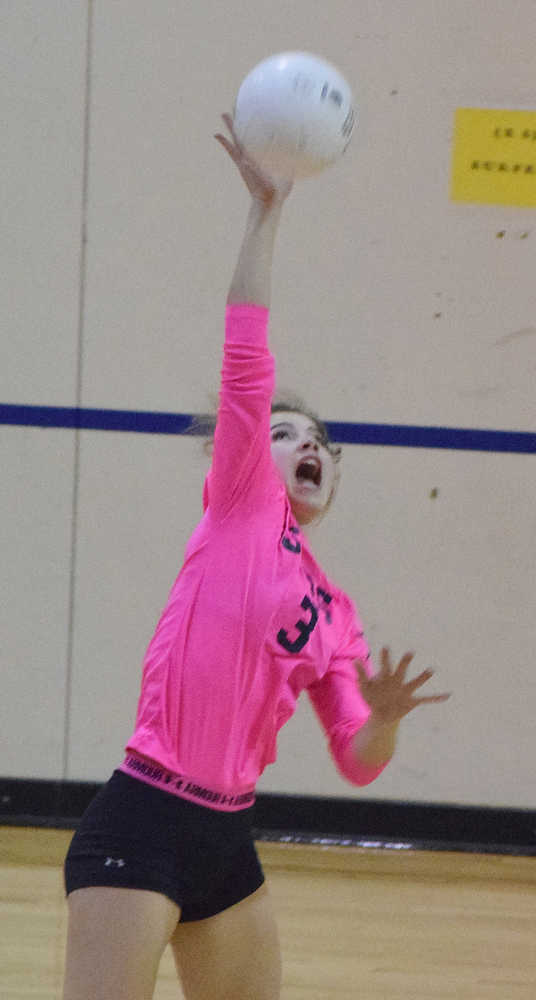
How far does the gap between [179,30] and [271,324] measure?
0.91 metres

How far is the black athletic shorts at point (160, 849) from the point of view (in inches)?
68.4

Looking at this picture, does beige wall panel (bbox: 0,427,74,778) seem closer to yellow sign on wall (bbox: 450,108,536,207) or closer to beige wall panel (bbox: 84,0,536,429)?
beige wall panel (bbox: 84,0,536,429)

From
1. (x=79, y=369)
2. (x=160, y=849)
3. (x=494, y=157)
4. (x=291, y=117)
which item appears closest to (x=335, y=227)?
(x=494, y=157)

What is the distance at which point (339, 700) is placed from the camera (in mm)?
2008

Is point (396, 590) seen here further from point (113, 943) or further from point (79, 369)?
point (113, 943)

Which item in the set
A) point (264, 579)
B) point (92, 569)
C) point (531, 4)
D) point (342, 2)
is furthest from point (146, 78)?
point (264, 579)

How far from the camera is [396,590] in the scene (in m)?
3.94

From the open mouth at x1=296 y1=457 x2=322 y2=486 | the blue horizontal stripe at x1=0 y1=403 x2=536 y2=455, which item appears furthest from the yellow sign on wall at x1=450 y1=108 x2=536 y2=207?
the open mouth at x1=296 y1=457 x2=322 y2=486

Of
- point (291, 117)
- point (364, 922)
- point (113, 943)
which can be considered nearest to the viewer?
point (113, 943)

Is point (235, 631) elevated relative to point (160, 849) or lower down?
elevated

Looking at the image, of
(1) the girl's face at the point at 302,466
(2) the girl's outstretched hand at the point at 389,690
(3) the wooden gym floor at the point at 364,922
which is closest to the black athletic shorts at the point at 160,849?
(2) the girl's outstretched hand at the point at 389,690

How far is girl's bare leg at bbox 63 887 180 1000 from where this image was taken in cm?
165

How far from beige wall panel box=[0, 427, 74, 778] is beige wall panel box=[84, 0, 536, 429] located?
0.83ft

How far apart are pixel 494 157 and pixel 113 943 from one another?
2.86 metres
